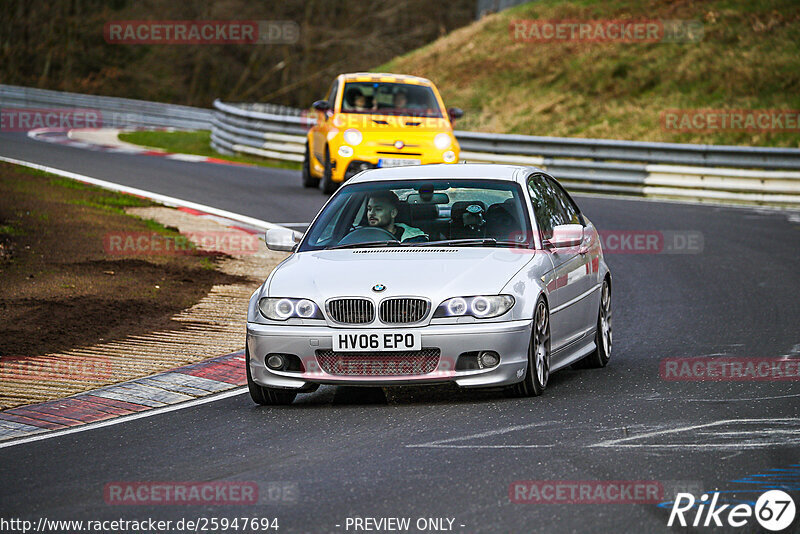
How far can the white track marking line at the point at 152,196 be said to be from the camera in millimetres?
18922

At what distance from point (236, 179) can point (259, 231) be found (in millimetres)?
6905

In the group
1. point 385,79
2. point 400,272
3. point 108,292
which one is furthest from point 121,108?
point 400,272

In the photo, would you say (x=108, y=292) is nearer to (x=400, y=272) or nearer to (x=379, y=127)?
(x=400, y=272)

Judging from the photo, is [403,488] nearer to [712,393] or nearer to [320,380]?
[320,380]

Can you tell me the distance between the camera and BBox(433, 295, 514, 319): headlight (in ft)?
26.5

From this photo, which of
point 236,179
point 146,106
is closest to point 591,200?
point 236,179

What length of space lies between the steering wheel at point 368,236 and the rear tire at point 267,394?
1171mm

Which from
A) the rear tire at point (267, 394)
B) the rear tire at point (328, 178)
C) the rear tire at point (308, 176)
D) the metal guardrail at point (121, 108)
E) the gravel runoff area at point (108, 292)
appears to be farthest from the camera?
the metal guardrail at point (121, 108)

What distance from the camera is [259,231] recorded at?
18.0 meters

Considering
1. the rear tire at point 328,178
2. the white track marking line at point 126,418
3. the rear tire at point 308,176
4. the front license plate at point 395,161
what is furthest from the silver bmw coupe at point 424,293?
the rear tire at point 308,176

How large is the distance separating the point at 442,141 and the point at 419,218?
11.7m

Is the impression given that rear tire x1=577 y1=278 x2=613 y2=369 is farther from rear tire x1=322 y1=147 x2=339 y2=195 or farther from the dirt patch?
rear tire x1=322 y1=147 x2=339 y2=195

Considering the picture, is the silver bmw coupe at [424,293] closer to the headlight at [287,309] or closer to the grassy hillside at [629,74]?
the headlight at [287,309]

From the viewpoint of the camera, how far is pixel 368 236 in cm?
921
